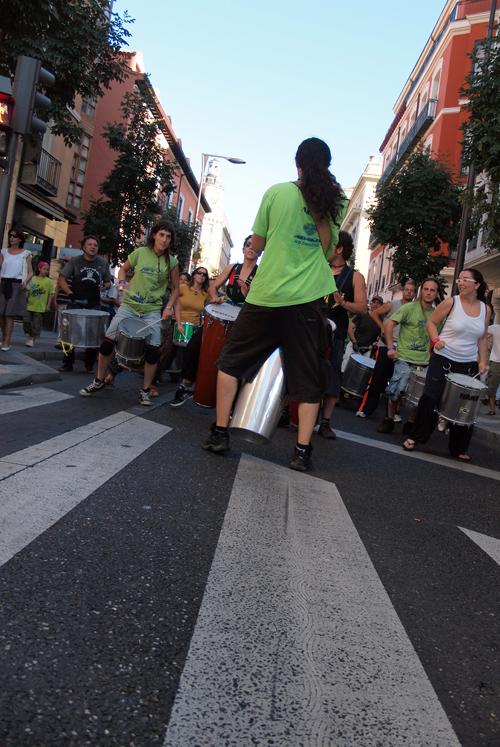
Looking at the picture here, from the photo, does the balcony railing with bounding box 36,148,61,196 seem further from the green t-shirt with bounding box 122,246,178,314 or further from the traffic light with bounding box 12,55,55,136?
the green t-shirt with bounding box 122,246,178,314

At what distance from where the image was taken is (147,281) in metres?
7.37

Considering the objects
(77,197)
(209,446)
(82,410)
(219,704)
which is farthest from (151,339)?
(77,197)

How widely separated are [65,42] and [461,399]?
41.5 ft

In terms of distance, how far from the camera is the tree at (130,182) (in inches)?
918

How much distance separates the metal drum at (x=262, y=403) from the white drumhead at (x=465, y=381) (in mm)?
2604

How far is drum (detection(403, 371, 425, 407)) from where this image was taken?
24.9ft

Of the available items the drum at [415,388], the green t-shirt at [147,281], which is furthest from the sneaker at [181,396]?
the drum at [415,388]

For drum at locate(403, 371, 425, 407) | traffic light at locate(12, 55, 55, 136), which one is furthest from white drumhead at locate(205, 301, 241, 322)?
traffic light at locate(12, 55, 55, 136)

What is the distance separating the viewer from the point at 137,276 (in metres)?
7.37

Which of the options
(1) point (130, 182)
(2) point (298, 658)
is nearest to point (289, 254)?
(2) point (298, 658)

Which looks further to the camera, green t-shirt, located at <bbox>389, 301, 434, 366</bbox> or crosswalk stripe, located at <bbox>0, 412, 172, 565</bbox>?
green t-shirt, located at <bbox>389, 301, 434, 366</bbox>

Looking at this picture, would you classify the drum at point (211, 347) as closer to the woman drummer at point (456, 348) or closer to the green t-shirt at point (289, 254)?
the green t-shirt at point (289, 254)

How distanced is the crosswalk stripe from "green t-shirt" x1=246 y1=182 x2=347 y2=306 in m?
1.25

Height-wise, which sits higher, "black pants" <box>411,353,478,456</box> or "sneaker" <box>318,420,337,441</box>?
"black pants" <box>411,353,478,456</box>
